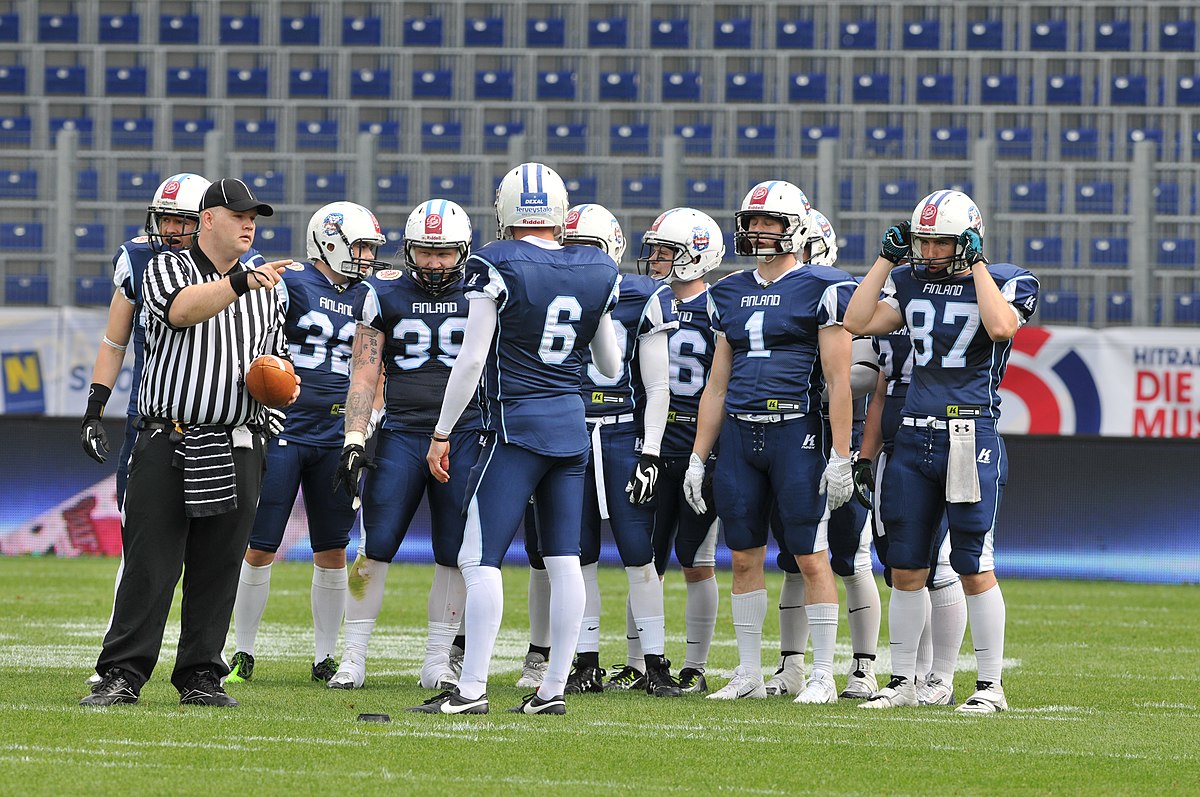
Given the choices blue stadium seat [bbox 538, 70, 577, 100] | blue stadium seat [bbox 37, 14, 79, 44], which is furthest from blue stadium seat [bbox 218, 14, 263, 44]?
blue stadium seat [bbox 538, 70, 577, 100]

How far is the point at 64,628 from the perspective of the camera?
29.5 ft

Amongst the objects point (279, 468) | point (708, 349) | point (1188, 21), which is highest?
point (1188, 21)

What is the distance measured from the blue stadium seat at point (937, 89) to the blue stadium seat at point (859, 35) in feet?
3.17

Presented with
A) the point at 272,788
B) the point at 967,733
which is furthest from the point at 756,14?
the point at 272,788

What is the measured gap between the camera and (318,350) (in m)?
7.27

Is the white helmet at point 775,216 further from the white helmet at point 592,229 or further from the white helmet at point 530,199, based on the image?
the white helmet at point 530,199

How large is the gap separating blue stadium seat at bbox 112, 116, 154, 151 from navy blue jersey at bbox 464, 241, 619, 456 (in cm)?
1470

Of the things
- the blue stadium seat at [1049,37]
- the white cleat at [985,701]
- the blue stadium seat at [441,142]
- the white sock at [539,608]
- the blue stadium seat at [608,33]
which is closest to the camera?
the white cleat at [985,701]

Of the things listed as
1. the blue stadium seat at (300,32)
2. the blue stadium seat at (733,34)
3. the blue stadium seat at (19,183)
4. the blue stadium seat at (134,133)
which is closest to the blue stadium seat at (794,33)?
the blue stadium seat at (733,34)

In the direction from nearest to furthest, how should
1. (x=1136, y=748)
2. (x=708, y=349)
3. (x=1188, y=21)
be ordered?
1. (x=1136, y=748)
2. (x=708, y=349)
3. (x=1188, y=21)

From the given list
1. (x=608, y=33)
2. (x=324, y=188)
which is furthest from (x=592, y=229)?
(x=608, y=33)

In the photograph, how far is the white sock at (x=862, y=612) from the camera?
6.98 metres

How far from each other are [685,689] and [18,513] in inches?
386

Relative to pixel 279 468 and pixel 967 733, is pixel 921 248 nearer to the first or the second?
pixel 967 733
